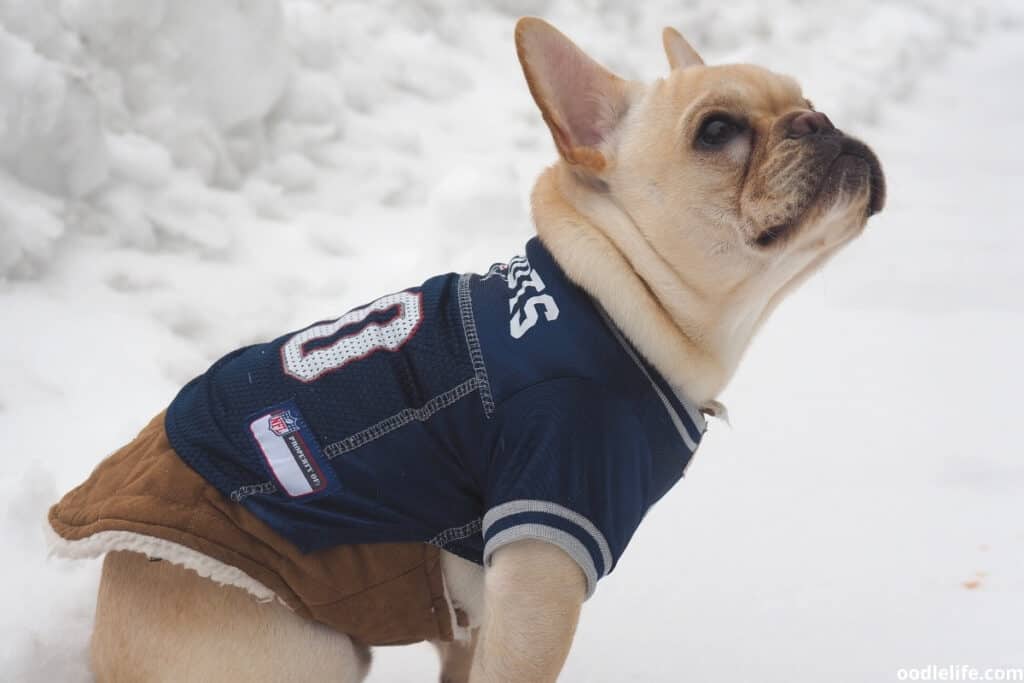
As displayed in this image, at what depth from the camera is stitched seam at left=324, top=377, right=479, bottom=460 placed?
1261mm

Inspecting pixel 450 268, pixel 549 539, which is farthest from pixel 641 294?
pixel 450 268

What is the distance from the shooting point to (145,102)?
2947mm

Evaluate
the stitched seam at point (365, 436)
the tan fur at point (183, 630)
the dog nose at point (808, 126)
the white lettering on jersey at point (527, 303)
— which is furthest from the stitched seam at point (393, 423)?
the dog nose at point (808, 126)

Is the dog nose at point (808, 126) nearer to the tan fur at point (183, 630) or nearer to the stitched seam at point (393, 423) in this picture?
the stitched seam at point (393, 423)

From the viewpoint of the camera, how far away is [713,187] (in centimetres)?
134

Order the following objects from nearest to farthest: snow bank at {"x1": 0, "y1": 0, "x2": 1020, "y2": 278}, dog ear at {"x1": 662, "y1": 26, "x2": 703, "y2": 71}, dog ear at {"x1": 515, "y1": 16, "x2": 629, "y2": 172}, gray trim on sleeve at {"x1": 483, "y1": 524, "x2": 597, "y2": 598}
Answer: gray trim on sleeve at {"x1": 483, "y1": 524, "x2": 597, "y2": 598}, dog ear at {"x1": 515, "y1": 16, "x2": 629, "y2": 172}, dog ear at {"x1": 662, "y1": 26, "x2": 703, "y2": 71}, snow bank at {"x1": 0, "y1": 0, "x2": 1020, "y2": 278}

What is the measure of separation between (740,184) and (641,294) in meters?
0.21

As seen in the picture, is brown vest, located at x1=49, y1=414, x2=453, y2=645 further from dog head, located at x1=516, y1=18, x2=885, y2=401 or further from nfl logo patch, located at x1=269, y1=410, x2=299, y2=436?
dog head, located at x1=516, y1=18, x2=885, y2=401

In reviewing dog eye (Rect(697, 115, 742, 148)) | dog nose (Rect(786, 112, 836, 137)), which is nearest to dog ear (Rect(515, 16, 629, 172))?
dog eye (Rect(697, 115, 742, 148))

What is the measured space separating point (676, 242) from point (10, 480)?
1.24 metres

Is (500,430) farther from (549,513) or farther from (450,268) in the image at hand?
(450,268)

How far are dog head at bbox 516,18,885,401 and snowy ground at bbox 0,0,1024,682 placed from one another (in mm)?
665

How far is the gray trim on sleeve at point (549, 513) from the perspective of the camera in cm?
116

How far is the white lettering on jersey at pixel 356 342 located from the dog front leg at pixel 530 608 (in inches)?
13.0
